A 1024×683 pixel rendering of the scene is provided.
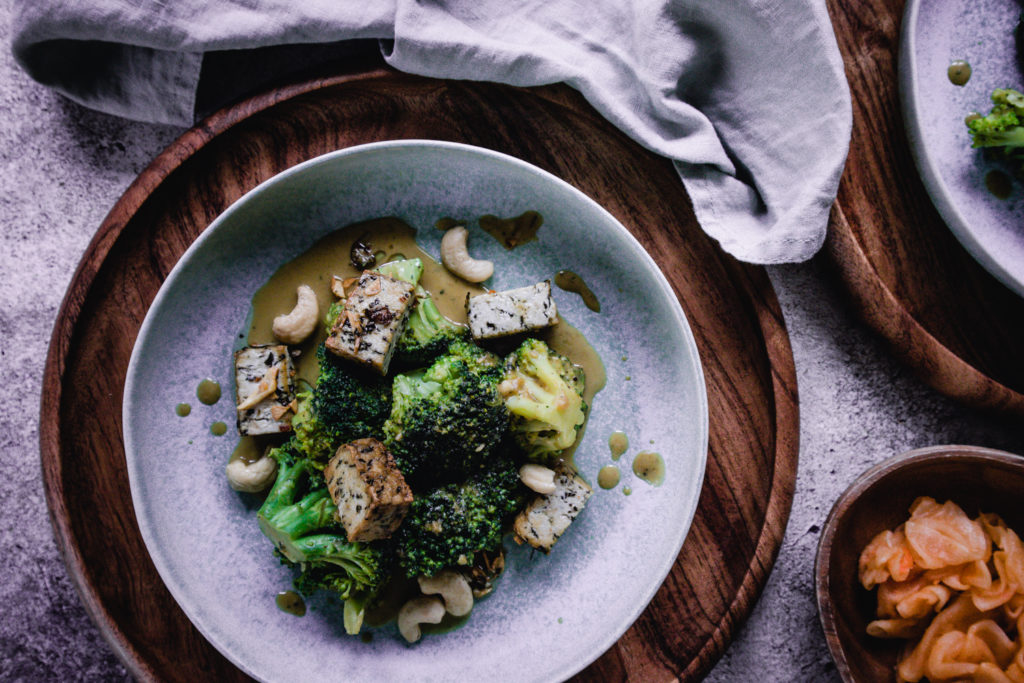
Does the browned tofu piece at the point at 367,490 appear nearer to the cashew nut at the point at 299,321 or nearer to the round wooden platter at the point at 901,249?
the cashew nut at the point at 299,321

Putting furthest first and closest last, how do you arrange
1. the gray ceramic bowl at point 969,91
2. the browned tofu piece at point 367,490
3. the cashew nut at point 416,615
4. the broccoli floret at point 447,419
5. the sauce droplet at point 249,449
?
the gray ceramic bowl at point 969,91, the sauce droplet at point 249,449, the cashew nut at point 416,615, the broccoli floret at point 447,419, the browned tofu piece at point 367,490

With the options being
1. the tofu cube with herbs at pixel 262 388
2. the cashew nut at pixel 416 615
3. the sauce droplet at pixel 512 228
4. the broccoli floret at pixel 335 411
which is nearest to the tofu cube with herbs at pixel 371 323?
the broccoli floret at pixel 335 411

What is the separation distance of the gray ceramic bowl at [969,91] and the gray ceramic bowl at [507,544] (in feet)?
4.44

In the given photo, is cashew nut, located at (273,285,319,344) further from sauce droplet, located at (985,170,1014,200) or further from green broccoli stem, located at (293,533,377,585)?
sauce droplet, located at (985,170,1014,200)

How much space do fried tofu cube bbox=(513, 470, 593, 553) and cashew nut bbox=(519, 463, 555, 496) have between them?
38mm

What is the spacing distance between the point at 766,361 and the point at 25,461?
9.73 feet

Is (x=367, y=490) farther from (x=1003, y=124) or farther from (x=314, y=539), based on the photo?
(x=1003, y=124)

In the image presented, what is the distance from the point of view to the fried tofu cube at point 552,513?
2246 mm

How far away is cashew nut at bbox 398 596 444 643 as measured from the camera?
7.43ft

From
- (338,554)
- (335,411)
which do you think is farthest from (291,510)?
(335,411)

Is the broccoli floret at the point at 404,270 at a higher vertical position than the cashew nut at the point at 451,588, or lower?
higher

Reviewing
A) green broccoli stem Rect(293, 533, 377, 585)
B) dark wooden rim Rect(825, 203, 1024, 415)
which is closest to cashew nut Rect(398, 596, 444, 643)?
green broccoli stem Rect(293, 533, 377, 585)

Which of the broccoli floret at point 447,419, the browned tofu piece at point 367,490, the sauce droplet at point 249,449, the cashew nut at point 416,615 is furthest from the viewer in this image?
the sauce droplet at point 249,449

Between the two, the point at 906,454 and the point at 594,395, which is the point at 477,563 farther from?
the point at 906,454
